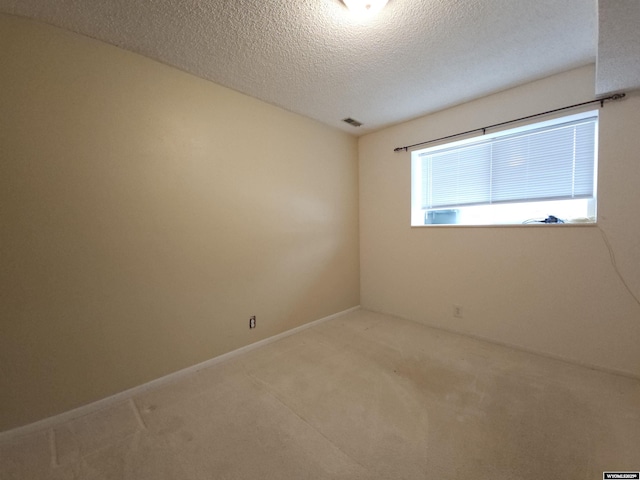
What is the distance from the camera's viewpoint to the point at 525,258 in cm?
237

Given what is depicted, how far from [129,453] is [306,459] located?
95 centimetres

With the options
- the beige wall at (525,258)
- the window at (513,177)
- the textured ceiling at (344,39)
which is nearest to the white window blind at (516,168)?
the window at (513,177)

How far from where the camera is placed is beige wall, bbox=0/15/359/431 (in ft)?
4.89

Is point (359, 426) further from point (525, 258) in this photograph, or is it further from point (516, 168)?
point (516, 168)

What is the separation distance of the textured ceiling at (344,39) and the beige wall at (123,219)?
23 cm

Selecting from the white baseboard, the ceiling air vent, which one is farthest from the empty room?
the ceiling air vent

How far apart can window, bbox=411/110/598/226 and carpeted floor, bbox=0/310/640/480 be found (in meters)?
1.41

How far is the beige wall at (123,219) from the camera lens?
1.49 meters

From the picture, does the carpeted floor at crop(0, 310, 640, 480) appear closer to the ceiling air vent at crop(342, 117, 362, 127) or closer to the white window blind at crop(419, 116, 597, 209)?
the white window blind at crop(419, 116, 597, 209)

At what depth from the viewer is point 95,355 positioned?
172 centimetres

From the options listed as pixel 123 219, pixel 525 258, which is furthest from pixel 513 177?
pixel 123 219

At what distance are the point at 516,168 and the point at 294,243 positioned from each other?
241 centimetres

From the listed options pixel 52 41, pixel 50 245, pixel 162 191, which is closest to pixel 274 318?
pixel 162 191

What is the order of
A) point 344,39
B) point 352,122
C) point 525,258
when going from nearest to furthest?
1. point 344,39
2. point 525,258
3. point 352,122
